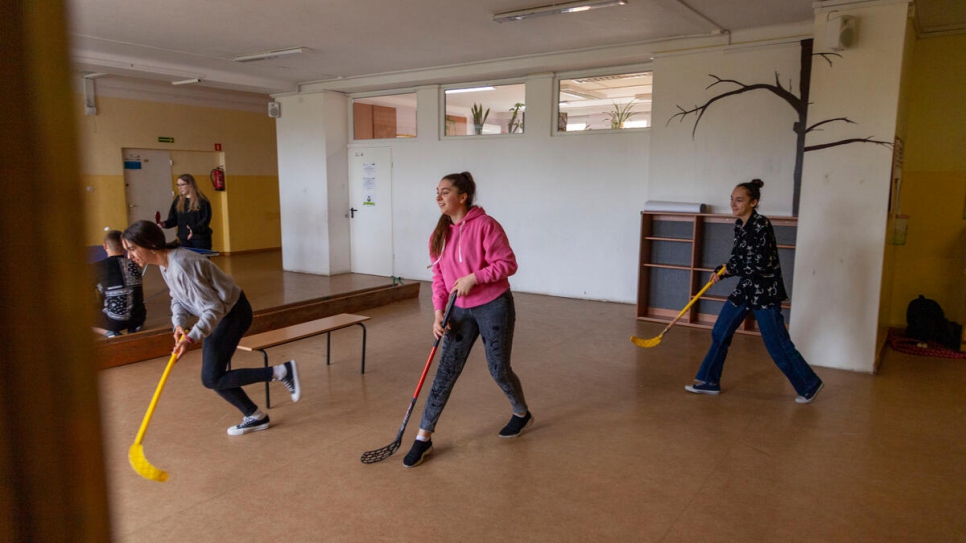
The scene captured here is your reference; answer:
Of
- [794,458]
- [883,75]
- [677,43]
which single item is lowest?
[794,458]

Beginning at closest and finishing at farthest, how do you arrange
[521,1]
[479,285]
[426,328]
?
[479,285]
[521,1]
[426,328]

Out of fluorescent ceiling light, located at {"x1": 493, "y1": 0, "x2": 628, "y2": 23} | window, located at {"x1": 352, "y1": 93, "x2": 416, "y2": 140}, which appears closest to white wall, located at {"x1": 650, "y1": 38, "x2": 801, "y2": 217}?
fluorescent ceiling light, located at {"x1": 493, "y1": 0, "x2": 628, "y2": 23}

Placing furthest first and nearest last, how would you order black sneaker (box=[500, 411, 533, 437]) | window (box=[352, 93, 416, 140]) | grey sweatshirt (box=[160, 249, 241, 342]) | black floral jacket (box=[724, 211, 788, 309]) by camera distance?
window (box=[352, 93, 416, 140]) → black floral jacket (box=[724, 211, 788, 309]) → black sneaker (box=[500, 411, 533, 437]) → grey sweatshirt (box=[160, 249, 241, 342])

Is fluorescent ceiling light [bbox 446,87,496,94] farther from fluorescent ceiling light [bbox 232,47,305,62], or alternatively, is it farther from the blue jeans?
the blue jeans

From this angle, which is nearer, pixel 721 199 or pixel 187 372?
pixel 187 372

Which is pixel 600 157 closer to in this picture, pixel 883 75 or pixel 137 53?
pixel 883 75

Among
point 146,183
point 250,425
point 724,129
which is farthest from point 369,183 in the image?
point 250,425

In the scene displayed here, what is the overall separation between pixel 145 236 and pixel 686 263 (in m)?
5.32

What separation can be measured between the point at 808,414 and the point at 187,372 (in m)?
4.53

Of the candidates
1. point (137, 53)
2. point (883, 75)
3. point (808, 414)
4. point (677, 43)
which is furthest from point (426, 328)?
point (137, 53)

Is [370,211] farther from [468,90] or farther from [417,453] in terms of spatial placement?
[417,453]

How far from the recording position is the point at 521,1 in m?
5.45

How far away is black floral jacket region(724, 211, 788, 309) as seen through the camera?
407 cm

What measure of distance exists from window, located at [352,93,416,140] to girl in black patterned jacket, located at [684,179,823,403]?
5959mm
